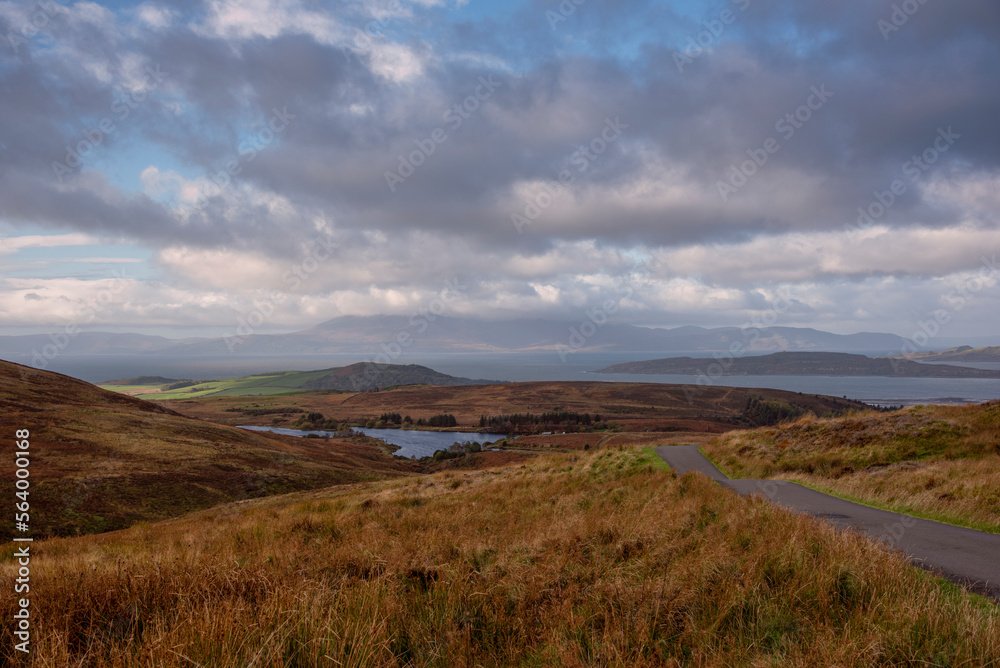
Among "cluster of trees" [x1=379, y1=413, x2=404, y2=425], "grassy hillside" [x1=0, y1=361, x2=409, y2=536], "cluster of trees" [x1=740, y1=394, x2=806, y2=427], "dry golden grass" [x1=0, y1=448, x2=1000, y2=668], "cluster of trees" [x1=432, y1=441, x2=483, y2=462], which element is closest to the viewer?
"dry golden grass" [x1=0, y1=448, x2=1000, y2=668]

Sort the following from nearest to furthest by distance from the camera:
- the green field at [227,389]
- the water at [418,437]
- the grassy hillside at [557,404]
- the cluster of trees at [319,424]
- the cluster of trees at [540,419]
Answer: the water at [418,437] < the cluster of trees at [540,419] < the grassy hillside at [557,404] < the cluster of trees at [319,424] < the green field at [227,389]

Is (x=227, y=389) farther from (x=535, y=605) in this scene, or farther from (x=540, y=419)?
(x=535, y=605)

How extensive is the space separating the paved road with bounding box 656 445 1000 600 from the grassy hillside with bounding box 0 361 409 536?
25.5 metres

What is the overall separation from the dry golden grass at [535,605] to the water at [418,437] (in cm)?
6337

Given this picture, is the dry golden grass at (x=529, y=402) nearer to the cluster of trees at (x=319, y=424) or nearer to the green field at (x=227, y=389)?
the cluster of trees at (x=319, y=424)

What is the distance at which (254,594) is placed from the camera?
4.80 metres

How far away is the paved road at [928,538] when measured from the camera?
618 cm

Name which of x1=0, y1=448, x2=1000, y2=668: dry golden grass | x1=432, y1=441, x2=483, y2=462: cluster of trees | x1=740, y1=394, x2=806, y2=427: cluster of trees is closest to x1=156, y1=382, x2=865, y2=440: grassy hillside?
x1=740, y1=394, x2=806, y2=427: cluster of trees

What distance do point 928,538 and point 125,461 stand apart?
35.9 metres

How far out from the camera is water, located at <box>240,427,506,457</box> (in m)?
72.8

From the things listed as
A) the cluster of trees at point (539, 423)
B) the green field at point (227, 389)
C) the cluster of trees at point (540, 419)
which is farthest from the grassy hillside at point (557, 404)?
the green field at point (227, 389)

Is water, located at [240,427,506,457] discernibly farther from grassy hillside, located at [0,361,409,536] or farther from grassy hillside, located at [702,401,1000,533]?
grassy hillside, located at [702,401,1000,533]

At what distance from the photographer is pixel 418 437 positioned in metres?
87.0

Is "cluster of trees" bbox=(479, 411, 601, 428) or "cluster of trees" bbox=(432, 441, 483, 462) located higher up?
"cluster of trees" bbox=(432, 441, 483, 462)
